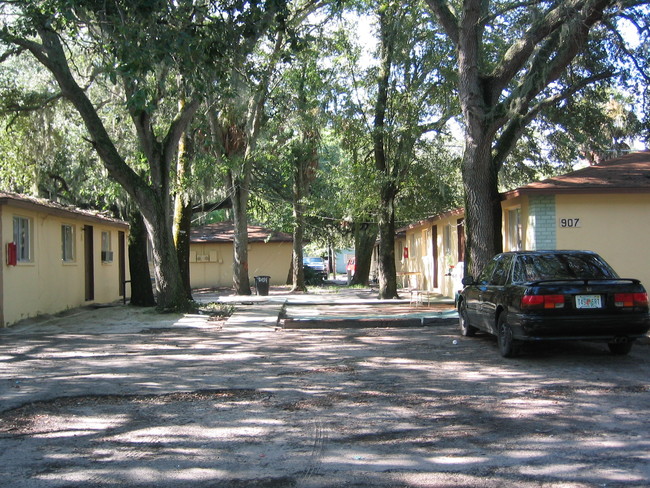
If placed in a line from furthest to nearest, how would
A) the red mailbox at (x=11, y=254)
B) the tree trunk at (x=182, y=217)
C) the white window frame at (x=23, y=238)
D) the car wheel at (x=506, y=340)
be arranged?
the tree trunk at (x=182, y=217) → the white window frame at (x=23, y=238) → the red mailbox at (x=11, y=254) → the car wheel at (x=506, y=340)

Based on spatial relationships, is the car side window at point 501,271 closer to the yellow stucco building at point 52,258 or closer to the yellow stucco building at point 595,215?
the yellow stucco building at point 595,215

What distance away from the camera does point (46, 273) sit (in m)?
17.1

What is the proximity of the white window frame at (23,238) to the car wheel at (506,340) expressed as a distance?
11.2 meters

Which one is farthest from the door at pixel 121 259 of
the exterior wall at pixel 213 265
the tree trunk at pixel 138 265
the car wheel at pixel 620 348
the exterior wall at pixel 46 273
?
the car wheel at pixel 620 348

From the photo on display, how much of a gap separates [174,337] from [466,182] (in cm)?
725

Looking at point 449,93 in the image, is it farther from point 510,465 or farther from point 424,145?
point 510,465

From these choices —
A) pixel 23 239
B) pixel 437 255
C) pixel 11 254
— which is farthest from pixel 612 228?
pixel 23 239

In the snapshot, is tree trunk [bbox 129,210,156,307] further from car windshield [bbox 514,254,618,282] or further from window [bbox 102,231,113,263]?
car windshield [bbox 514,254,618,282]

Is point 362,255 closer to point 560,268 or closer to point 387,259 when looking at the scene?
point 387,259

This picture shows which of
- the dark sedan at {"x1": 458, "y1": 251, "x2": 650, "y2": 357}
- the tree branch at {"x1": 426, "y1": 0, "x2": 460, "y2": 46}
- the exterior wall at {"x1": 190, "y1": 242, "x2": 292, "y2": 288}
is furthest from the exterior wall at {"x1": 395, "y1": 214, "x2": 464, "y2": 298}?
the exterior wall at {"x1": 190, "y1": 242, "x2": 292, "y2": 288}

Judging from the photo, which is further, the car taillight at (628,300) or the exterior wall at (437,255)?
the exterior wall at (437,255)

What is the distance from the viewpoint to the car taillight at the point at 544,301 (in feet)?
29.0

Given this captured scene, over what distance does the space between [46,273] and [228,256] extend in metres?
22.0

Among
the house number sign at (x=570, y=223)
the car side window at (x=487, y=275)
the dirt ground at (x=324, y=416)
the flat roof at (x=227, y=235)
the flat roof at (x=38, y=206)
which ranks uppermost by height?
the flat roof at (x=227, y=235)
